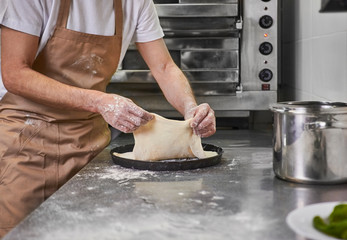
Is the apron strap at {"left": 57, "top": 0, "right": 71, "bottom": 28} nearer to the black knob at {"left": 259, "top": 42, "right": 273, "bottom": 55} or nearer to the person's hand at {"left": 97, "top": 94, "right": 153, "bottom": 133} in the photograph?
the person's hand at {"left": 97, "top": 94, "right": 153, "bottom": 133}

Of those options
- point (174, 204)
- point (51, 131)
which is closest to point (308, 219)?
point (174, 204)

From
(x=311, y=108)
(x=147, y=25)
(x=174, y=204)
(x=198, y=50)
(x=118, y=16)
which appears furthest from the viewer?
(x=198, y=50)

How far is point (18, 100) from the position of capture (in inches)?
67.9

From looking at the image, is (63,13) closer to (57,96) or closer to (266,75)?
(57,96)

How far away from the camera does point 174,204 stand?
116cm

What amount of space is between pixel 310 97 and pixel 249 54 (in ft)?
Result: 1.14

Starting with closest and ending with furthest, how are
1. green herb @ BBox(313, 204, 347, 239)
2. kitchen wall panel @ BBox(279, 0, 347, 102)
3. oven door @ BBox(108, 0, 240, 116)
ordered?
green herb @ BBox(313, 204, 347, 239), kitchen wall panel @ BBox(279, 0, 347, 102), oven door @ BBox(108, 0, 240, 116)

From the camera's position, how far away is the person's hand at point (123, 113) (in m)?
1.51

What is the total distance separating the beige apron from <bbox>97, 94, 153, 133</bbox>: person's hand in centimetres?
26

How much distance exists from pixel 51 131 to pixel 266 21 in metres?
1.17

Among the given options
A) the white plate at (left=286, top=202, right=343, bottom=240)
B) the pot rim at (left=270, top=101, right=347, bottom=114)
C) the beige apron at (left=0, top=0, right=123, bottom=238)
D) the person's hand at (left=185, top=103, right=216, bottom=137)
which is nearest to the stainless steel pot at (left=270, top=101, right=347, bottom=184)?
the pot rim at (left=270, top=101, right=347, bottom=114)

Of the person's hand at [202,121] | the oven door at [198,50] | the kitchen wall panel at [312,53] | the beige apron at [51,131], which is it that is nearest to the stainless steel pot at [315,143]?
the person's hand at [202,121]

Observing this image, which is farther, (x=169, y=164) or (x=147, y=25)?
(x=147, y=25)

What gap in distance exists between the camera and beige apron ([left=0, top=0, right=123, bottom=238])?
63.4 inches
